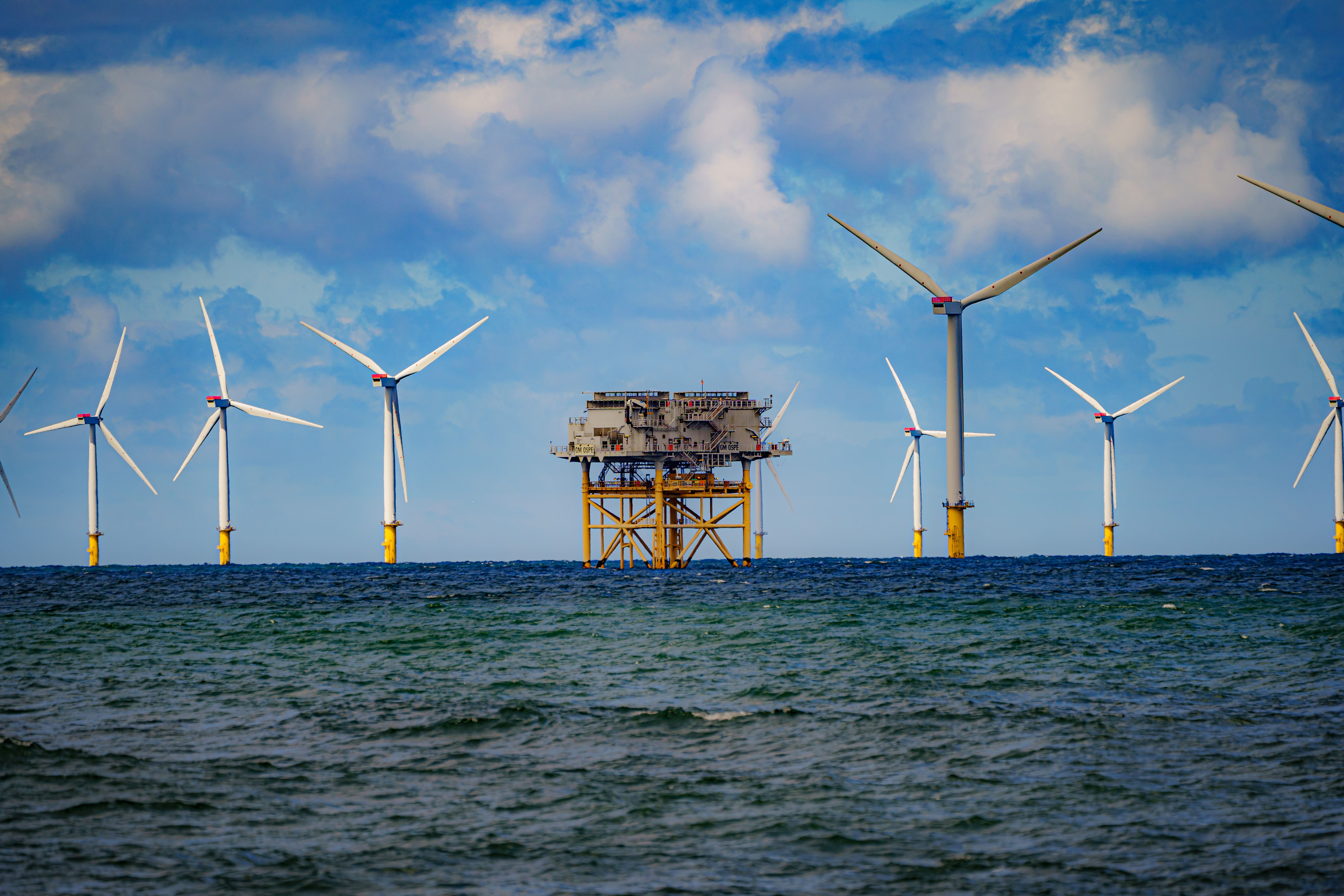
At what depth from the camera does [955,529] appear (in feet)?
277

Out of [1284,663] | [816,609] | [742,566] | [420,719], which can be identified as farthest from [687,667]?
[742,566]

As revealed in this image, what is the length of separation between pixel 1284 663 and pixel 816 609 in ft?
77.7

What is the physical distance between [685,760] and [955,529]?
69.3m

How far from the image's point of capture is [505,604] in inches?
2251

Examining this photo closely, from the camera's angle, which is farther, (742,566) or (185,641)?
(742,566)

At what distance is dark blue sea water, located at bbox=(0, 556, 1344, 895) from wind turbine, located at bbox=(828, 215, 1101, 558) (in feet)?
130

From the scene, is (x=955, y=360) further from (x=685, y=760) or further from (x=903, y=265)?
(x=685, y=760)

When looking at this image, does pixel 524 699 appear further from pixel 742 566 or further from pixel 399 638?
pixel 742 566

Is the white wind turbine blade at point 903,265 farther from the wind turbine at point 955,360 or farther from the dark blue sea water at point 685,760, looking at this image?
the dark blue sea water at point 685,760

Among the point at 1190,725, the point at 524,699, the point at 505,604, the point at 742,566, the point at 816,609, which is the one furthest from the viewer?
the point at 742,566

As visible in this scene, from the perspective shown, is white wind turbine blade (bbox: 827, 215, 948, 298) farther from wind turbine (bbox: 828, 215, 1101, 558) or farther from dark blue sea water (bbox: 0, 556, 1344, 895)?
dark blue sea water (bbox: 0, 556, 1344, 895)

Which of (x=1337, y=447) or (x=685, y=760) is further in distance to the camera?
(x=1337, y=447)

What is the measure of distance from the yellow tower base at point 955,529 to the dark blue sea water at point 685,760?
137ft

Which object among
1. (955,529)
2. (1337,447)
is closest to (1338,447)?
(1337,447)
